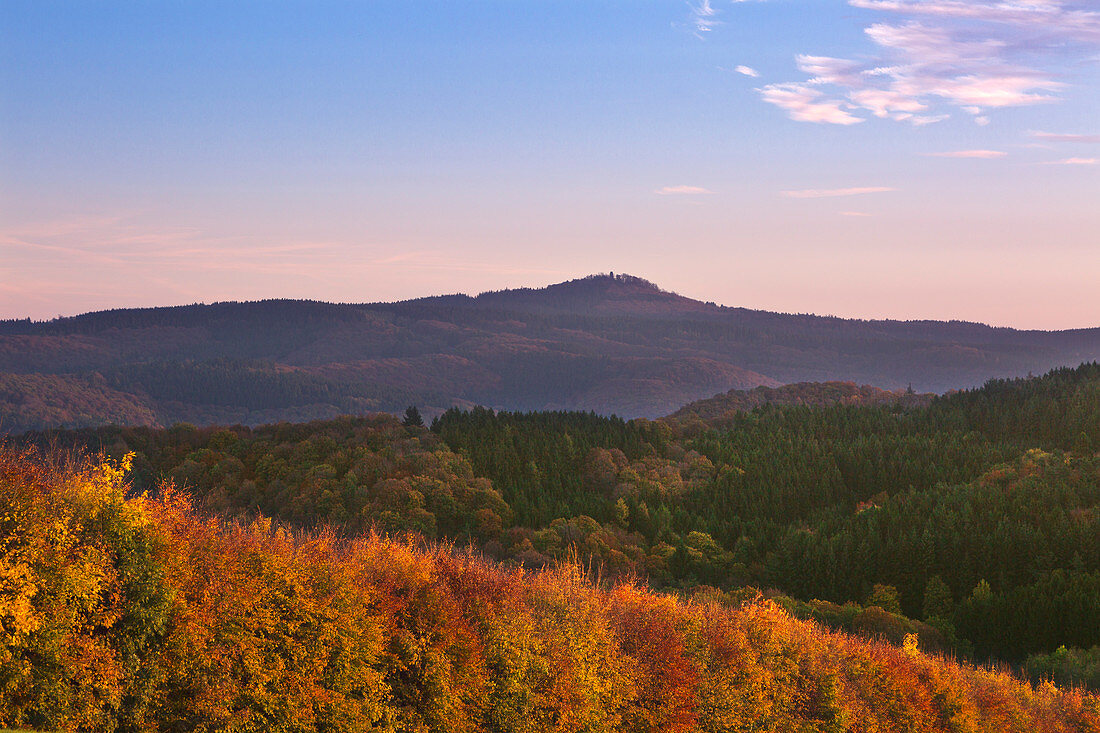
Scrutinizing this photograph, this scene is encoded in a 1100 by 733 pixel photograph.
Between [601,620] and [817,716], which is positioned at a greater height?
[601,620]

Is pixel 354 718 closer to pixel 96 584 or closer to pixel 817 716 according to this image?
pixel 96 584

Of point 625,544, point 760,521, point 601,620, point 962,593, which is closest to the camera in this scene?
point 601,620

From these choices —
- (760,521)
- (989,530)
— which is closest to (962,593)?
(989,530)

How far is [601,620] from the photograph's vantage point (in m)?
55.2

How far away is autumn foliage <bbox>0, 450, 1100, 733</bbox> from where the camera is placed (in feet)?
131

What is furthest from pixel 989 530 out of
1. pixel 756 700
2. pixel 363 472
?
pixel 756 700

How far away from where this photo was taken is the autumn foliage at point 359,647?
131 ft

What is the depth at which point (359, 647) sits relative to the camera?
46.8 meters

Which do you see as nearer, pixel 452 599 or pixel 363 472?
pixel 452 599

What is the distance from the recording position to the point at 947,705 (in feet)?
206

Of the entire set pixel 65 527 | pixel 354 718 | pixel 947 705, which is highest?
pixel 65 527

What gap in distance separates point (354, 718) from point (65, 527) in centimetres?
1461

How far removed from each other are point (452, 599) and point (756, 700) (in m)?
18.5

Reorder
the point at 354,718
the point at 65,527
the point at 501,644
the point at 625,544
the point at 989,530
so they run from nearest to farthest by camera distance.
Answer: the point at 65,527, the point at 354,718, the point at 501,644, the point at 989,530, the point at 625,544
